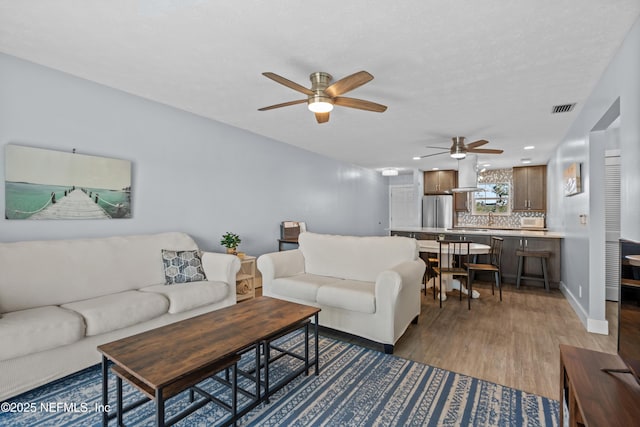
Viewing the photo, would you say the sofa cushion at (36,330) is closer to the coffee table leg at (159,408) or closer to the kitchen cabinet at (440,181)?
the coffee table leg at (159,408)

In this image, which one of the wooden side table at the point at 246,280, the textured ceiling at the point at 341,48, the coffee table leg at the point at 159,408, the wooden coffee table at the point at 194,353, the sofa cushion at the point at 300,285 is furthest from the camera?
the wooden side table at the point at 246,280

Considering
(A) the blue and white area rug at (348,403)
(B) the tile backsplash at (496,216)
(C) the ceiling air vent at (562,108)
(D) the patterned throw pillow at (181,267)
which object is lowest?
(A) the blue and white area rug at (348,403)

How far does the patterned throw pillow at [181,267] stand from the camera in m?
3.12

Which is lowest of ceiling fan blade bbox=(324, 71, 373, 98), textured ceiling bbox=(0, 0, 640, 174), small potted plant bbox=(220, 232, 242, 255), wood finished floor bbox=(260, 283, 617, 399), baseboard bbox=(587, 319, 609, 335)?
wood finished floor bbox=(260, 283, 617, 399)

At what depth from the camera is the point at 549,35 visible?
2107 mm

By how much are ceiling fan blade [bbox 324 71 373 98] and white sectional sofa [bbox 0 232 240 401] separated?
196 centimetres

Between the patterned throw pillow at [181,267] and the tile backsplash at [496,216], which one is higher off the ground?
the tile backsplash at [496,216]

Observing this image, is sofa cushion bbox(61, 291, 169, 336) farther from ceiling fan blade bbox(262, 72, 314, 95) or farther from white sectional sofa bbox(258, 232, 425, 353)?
ceiling fan blade bbox(262, 72, 314, 95)

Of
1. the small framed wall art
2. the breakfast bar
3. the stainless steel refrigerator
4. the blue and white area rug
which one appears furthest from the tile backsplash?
the blue and white area rug

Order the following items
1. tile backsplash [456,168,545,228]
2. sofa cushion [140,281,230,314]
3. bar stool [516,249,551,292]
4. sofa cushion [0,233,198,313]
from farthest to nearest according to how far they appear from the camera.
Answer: tile backsplash [456,168,545,228]
bar stool [516,249,551,292]
sofa cushion [140,281,230,314]
sofa cushion [0,233,198,313]

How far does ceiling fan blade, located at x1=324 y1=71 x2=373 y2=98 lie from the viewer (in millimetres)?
2230

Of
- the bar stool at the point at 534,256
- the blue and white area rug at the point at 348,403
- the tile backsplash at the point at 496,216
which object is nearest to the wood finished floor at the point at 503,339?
the blue and white area rug at the point at 348,403

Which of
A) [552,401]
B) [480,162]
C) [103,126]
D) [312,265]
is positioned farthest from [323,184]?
[552,401]

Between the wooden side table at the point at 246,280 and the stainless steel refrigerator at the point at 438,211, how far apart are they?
5404 mm
